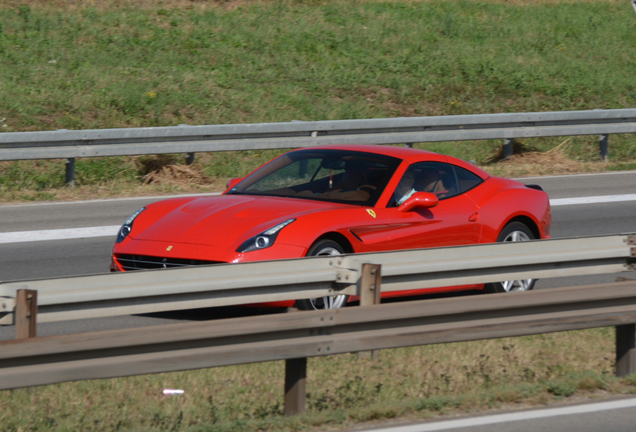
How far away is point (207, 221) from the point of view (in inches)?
281

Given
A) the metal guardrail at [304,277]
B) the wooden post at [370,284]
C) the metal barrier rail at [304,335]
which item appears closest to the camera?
the metal barrier rail at [304,335]

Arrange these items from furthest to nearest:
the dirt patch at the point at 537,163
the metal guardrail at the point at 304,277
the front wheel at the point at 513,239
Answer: the dirt patch at the point at 537,163, the front wheel at the point at 513,239, the metal guardrail at the point at 304,277

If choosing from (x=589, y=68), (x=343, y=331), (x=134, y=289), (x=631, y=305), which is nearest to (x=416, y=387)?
(x=343, y=331)

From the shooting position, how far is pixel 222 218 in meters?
7.16

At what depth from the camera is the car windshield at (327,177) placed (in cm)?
777

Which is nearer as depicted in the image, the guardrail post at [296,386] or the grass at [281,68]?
the guardrail post at [296,386]

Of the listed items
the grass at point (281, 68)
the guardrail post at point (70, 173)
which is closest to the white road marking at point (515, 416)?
the grass at point (281, 68)

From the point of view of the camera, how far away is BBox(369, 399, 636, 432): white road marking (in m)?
4.77

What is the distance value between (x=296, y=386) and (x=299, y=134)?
1097 centimetres

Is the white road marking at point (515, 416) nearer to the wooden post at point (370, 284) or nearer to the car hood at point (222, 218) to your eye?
the wooden post at point (370, 284)

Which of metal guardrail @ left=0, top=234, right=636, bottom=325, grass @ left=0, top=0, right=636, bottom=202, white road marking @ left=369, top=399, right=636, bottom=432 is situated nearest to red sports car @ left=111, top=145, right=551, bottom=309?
metal guardrail @ left=0, top=234, right=636, bottom=325

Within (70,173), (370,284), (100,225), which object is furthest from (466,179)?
(70,173)

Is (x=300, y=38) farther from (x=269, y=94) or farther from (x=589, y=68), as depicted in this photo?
(x=589, y=68)

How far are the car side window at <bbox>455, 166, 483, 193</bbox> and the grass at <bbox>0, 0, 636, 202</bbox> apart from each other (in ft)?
20.9
